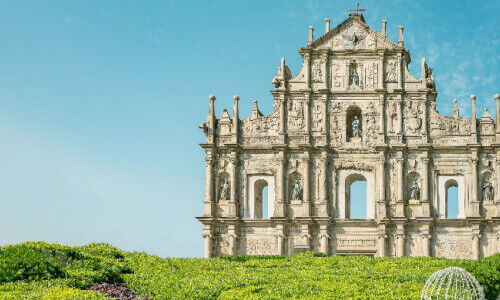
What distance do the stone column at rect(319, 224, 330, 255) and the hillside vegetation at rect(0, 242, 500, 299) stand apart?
9179mm

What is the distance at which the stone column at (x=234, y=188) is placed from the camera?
43969 millimetres

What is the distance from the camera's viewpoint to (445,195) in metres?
44.1

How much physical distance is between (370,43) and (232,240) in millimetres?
13752

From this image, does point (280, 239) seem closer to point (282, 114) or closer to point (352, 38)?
point (282, 114)

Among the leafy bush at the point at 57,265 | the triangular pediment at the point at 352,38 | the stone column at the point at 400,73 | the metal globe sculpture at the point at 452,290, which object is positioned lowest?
the metal globe sculpture at the point at 452,290

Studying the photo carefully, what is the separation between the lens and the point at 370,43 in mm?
45812

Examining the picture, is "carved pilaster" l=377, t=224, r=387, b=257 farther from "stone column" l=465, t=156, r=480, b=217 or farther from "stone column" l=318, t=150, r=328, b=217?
"stone column" l=465, t=156, r=480, b=217

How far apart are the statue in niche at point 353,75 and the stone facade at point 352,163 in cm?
7

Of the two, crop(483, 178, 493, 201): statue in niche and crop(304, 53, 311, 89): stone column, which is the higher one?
crop(304, 53, 311, 89): stone column

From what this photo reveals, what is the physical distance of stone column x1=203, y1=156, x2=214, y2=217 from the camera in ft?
144

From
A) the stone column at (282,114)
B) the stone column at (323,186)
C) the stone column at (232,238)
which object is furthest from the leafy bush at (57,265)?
the stone column at (282,114)

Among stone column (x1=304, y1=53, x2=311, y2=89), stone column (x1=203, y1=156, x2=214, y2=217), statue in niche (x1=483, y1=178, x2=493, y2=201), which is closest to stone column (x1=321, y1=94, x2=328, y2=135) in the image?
stone column (x1=304, y1=53, x2=311, y2=89)

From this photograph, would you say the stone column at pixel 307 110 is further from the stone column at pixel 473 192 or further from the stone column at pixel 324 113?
the stone column at pixel 473 192

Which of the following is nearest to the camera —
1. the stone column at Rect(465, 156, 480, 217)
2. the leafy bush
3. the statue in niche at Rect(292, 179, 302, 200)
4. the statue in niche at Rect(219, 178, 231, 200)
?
the leafy bush
